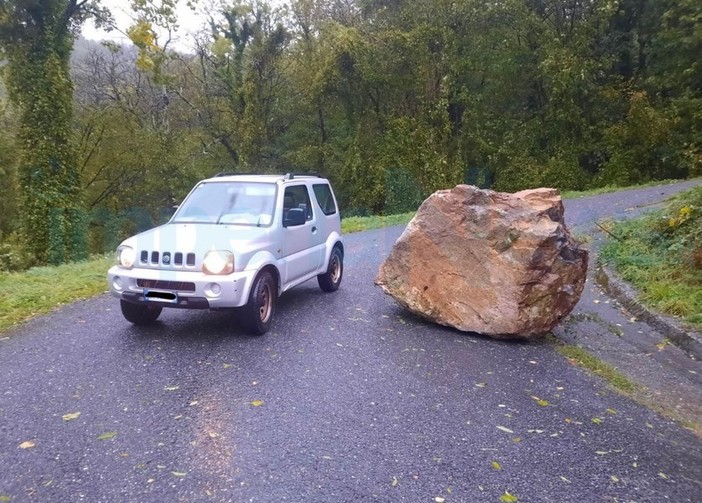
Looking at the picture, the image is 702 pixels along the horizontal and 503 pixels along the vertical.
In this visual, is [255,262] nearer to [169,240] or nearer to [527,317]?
[169,240]

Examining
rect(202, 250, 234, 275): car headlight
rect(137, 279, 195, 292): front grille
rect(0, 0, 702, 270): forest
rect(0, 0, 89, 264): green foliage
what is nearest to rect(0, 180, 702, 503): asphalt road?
rect(137, 279, 195, 292): front grille

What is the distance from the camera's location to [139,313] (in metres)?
6.49

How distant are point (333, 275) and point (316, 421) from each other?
14.3 ft

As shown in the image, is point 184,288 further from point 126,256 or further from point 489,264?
point 489,264

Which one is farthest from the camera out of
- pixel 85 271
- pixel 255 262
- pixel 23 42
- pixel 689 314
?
pixel 23 42

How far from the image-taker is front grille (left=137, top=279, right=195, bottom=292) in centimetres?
571

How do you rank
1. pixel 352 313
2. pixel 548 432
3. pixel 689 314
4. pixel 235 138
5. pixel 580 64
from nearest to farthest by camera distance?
1. pixel 548 432
2. pixel 689 314
3. pixel 352 313
4. pixel 580 64
5. pixel 235 138

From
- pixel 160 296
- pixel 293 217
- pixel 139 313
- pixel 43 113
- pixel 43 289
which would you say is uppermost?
pixel 43 113

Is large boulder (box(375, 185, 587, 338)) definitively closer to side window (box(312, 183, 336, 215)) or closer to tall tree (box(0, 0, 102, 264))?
side window (box(312, 183, 336, 215))

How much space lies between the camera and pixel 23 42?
65.8ft

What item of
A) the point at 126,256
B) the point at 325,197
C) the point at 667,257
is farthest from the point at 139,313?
the point at 667,257

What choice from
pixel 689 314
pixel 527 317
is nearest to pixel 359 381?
pixel 527 317

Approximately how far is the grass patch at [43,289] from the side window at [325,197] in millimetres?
3696

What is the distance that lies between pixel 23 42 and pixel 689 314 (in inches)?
863
